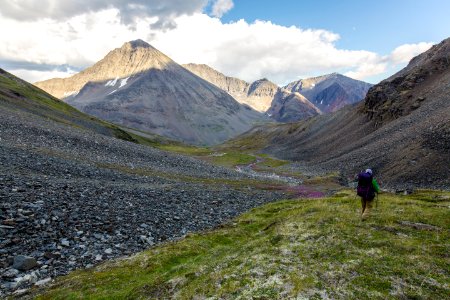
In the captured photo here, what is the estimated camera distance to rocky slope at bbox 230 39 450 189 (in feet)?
201

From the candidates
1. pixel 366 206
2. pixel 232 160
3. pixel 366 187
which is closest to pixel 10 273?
pixel 366 187

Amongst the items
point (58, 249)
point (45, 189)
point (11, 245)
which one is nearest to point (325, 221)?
point (58, 249)

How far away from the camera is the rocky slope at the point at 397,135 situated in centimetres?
6128

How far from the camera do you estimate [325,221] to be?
20156mm

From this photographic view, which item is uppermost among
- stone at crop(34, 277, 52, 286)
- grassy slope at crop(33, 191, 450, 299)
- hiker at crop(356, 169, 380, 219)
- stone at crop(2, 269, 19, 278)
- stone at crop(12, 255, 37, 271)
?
hiker at crop(356, 169, 380, 219)

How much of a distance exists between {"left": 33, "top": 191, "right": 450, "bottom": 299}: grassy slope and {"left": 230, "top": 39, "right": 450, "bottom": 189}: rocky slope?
4249 centimetres

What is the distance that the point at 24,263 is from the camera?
17.1m

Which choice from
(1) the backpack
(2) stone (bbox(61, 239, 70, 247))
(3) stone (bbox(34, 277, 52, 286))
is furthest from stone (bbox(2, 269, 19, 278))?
(1) the backpack

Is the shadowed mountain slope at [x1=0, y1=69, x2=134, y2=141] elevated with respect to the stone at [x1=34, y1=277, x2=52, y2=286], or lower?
elevated

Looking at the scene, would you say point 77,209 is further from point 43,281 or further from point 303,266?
point 303,266

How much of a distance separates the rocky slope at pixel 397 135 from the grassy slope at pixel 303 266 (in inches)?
1673

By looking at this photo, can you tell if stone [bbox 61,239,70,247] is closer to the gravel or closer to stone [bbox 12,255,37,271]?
the gravel

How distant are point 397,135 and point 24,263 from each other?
94.2m

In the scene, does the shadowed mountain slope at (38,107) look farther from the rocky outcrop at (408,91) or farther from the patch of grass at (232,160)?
the rocky outcrop at (408,91)
